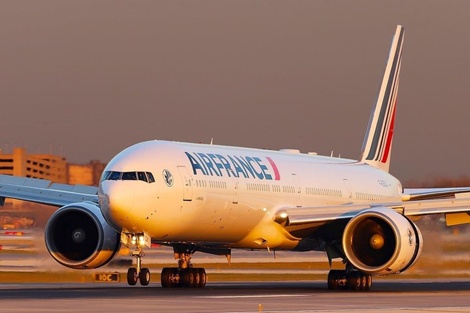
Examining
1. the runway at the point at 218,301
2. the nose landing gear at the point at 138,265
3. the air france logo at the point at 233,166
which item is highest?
the air france logo at the point at 233,166

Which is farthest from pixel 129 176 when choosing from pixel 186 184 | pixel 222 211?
pixel 222 211

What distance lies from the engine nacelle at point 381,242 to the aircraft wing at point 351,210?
85 centimetres

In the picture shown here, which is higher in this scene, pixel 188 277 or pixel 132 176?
pixel 132 176

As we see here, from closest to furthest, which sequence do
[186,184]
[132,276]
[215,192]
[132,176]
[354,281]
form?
[132,276]
[132,176]
[186,184]
[215,192]
[354,281]

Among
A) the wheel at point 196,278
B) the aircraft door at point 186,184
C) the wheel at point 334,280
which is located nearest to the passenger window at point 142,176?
the aircraft door at point 186,184

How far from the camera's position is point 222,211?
1409 inches

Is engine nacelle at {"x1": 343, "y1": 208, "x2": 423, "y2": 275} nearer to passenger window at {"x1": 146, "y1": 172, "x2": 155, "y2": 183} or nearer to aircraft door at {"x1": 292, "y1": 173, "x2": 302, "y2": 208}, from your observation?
aircraft door at {"x1": 292, "y1": 173, "x2": 302, "y2": 208}

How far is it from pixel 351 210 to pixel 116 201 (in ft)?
25.9

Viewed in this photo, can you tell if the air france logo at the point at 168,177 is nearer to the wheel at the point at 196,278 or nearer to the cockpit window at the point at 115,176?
the cockpit window at the point at 115,176

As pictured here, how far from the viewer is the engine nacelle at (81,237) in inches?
1464

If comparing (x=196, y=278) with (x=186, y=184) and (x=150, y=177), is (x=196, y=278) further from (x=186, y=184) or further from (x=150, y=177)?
(x=150, y=177)

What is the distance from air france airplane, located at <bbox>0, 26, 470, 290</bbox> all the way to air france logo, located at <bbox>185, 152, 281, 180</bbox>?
4cm

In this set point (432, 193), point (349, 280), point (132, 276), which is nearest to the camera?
point (132, 276)

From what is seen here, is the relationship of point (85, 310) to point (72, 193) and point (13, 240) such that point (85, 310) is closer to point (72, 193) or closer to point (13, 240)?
point (72, 193)
